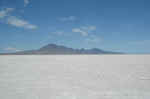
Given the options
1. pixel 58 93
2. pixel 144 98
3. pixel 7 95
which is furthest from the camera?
pixel 58 93

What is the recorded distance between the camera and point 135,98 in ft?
12.9

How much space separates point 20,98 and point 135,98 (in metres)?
3.18

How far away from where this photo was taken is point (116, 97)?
4.05 meters

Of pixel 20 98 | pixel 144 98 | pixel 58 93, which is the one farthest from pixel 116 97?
pixel 20 98

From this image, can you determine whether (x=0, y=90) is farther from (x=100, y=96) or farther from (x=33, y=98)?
(x=100, y=96)

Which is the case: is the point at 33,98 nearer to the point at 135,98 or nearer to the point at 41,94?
the point at 41,94

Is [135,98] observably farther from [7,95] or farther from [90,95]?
[7,95]

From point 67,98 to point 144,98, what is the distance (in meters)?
2.13

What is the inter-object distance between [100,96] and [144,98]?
47.0 inches

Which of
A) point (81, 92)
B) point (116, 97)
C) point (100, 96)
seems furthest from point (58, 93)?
point (116, 97)

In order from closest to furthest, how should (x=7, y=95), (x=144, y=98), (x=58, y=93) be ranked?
(x=144, y=98)
(x=7, y=95)
(x=58, y=93)

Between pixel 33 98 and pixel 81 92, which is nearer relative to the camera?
pixel 33 98

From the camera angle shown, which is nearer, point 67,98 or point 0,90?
point 67,98

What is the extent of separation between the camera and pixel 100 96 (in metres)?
4.17
